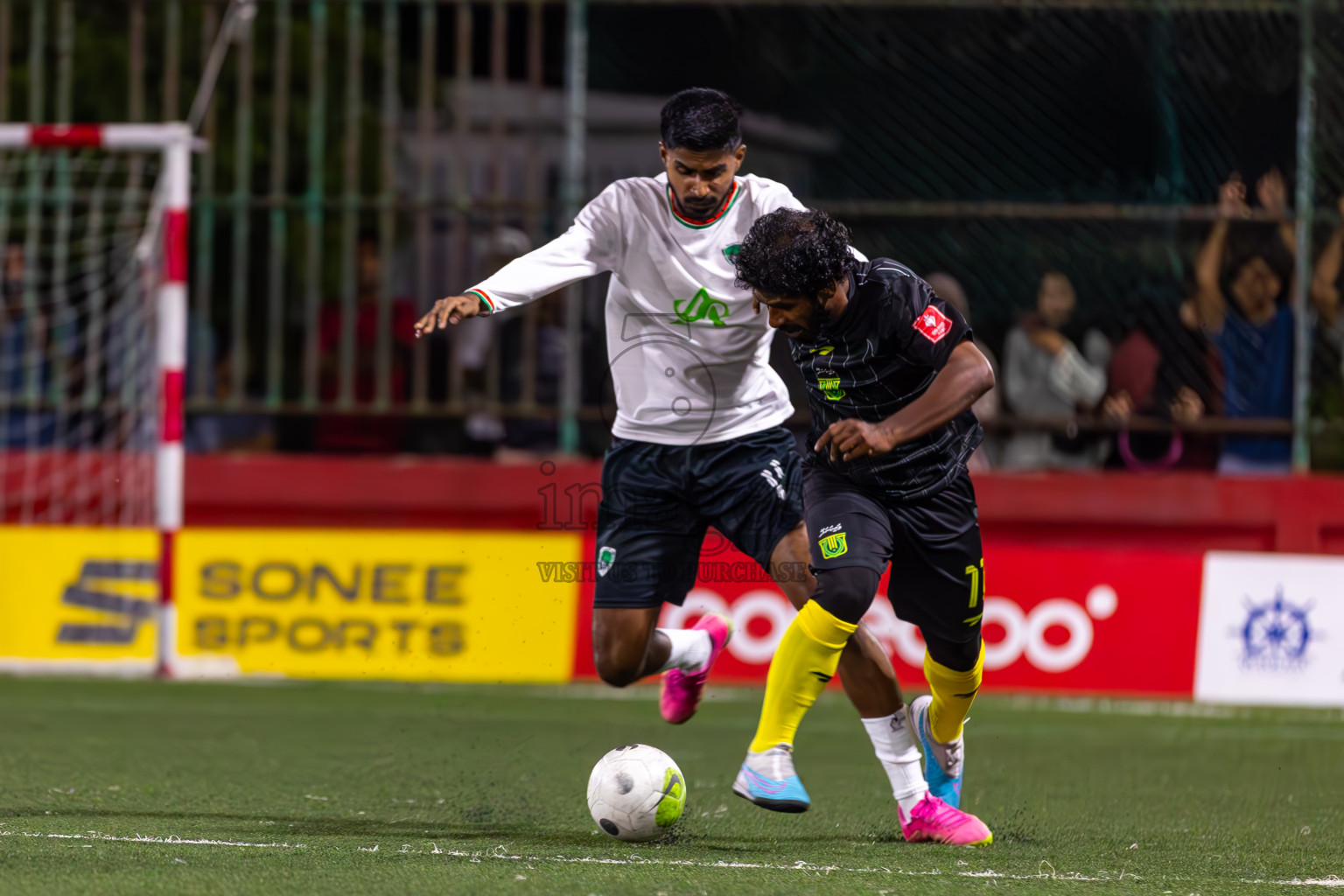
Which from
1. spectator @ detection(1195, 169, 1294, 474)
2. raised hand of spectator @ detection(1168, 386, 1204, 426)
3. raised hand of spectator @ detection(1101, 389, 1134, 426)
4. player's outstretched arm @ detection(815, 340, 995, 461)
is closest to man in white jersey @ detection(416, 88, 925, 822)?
player's outstretched arm @ detection(815, 340, 995, 461)

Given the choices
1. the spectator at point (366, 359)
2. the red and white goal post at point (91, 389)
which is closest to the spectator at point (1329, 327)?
the spectator at point (366, 359)

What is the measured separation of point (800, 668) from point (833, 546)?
344 millimetres

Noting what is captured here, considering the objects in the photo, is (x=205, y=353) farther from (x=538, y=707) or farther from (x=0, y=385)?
(x=538, y=707)

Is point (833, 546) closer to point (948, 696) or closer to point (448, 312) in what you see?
point (948, 696)

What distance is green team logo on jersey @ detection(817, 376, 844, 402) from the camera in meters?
4.89

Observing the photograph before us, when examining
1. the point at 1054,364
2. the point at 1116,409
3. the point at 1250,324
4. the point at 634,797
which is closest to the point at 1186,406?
the point at 1116,409

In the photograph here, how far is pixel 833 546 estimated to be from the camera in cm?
478

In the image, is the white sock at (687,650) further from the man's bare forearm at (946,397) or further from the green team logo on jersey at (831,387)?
the man's bare forearm at (946,397)

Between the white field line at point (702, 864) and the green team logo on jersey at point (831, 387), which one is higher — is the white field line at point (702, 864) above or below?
below

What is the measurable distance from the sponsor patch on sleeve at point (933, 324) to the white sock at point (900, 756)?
3.75 ft

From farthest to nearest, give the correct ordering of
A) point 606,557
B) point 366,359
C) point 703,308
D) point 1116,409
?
point 366,359
point 1116,409
point 606,557
point 703,308

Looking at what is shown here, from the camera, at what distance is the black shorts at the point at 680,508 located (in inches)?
218

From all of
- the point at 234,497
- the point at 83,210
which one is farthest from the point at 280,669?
the point at 83,210

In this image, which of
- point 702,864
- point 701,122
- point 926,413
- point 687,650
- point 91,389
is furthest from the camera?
point 91,389
